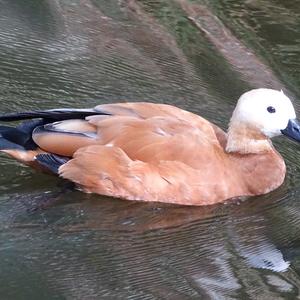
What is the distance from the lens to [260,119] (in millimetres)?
6410

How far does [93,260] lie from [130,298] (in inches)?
19.0

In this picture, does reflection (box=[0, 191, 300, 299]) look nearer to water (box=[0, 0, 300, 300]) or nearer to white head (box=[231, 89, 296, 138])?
water (box=[0, 0, 300, 300])

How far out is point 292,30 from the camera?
910 centimetres

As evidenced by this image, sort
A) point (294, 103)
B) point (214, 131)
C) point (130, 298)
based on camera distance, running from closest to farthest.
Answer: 1. point (130, 298)
2. point (214, 131)
3. point (294, 103)

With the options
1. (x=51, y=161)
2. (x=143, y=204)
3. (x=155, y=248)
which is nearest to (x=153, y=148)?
(x=143, y=204)

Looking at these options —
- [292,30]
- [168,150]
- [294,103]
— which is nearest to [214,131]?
[168,150]

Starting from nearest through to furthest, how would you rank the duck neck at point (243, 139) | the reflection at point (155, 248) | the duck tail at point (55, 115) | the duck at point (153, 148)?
the reflection at point (155, 248) → the duck at point (153, 148) → the duck tail at point (55, 115) → the duck neck at point (243, 139)

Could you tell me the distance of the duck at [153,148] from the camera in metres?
6.18

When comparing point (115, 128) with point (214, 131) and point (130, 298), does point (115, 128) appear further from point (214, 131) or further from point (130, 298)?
point (130, 298)

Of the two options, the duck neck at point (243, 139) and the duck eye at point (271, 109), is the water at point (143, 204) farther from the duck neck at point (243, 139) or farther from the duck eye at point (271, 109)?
the duck eye at point (271, 109)

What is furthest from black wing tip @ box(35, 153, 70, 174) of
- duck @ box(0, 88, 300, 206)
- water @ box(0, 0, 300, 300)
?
water @ box(0, 0, 300, 300)

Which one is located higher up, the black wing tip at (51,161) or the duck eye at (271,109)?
the duck eye at (271,109)

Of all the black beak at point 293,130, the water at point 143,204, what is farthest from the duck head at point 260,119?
the water at point 143,204

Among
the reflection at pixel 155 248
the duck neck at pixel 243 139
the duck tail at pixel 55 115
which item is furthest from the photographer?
the duck neck at pixel 243 139
